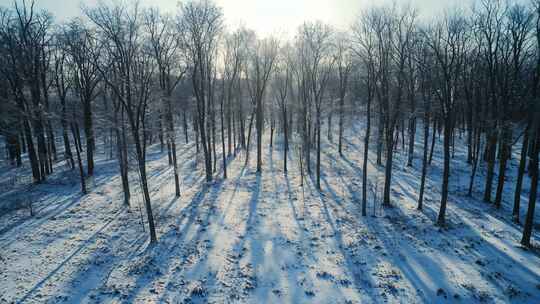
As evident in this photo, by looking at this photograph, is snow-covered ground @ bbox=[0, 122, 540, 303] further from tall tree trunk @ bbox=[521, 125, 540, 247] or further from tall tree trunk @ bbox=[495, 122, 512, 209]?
tall tree trunk @ bbox=[495, 122, 512, 209]

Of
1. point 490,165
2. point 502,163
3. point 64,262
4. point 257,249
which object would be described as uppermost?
point 502,163

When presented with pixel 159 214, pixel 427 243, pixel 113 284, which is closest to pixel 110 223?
pixel 159 214

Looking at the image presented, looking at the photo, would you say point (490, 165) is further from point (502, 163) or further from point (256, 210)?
point (256, 210)

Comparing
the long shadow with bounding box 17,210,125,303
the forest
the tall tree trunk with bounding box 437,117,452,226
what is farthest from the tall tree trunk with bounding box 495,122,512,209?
the long shadow with bounding box 17,210,125,303

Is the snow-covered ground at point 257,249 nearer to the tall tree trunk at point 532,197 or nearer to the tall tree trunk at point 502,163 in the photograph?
the tall tree trunk at point 532,197

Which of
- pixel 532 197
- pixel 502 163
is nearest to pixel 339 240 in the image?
pixel 532 197

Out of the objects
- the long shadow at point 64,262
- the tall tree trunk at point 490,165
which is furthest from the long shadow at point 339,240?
the long shadow at point 64,262

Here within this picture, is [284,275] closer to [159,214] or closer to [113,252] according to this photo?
[113,252]

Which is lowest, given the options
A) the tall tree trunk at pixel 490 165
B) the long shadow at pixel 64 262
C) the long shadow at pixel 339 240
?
the long shadow at pixel 339 240

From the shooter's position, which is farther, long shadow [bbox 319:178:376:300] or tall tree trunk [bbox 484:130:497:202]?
tall tree trunk [bbox 484:130:497:202]
